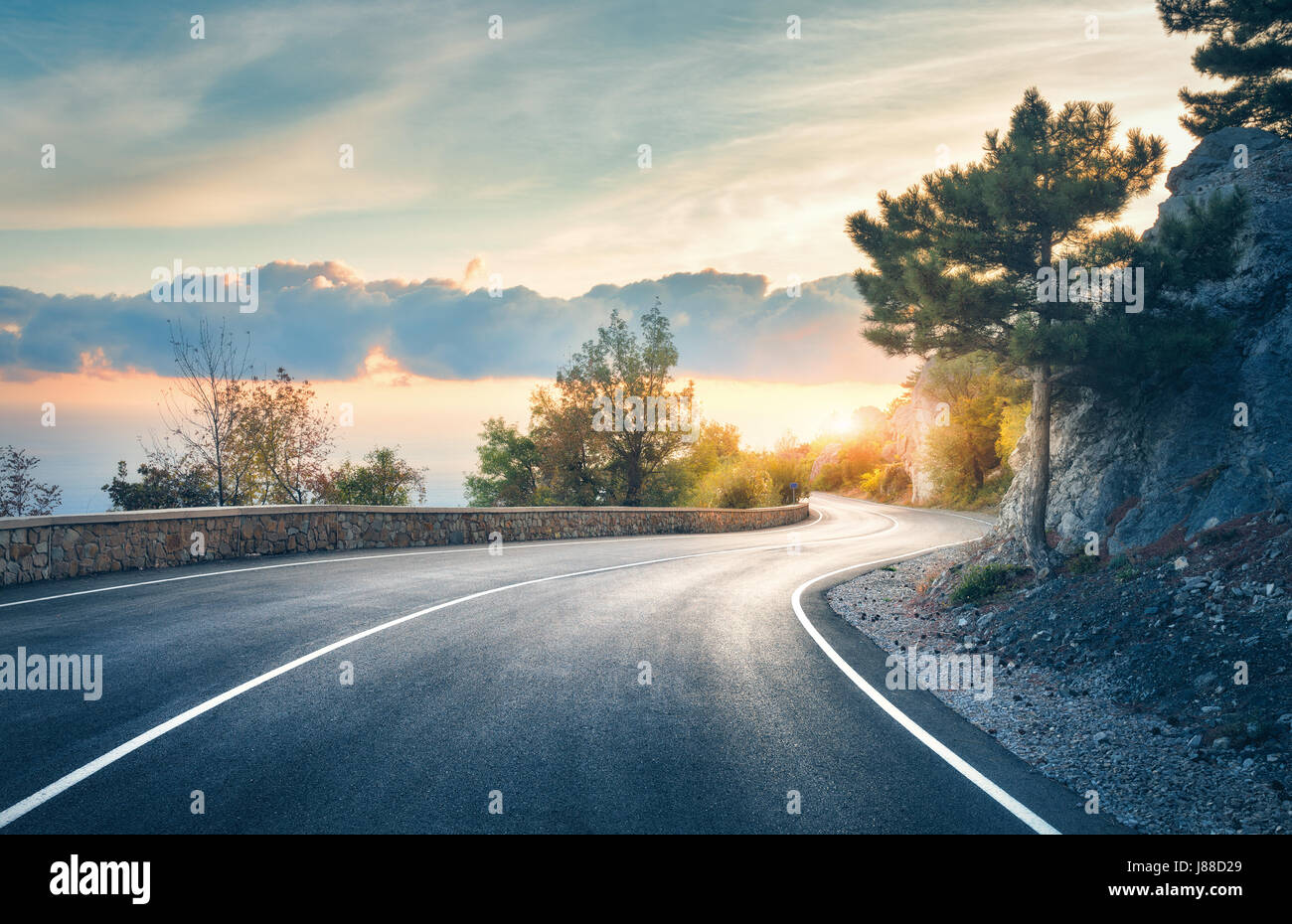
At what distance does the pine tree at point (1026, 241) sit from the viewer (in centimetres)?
1109

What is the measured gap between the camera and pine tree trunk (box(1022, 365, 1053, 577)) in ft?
39.9

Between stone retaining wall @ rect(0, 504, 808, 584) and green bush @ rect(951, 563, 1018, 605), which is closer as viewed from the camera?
green bush @ rect(951, 563, 1018, 605)

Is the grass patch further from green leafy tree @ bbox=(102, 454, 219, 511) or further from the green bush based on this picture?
green leafy tree @ bbox=(102, 454, 219, 511)

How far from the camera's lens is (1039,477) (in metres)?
12.4

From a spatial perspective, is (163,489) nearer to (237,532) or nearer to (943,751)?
(237,532)

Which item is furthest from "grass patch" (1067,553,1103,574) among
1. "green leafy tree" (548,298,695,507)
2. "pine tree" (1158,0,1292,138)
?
"green leafy tree" (548,298,695,507)

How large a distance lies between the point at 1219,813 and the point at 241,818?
5810mm

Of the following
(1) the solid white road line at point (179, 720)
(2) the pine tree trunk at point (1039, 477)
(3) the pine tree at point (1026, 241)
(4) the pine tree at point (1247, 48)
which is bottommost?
(1) the solid white road line at point (179, 720)

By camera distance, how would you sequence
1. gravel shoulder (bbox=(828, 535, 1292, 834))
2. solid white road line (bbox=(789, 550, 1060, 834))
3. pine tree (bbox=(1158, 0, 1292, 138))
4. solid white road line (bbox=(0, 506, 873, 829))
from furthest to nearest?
pine tree (bbox=(1158, 0, 1292, 138)) < gravel shoulder (bbox=(828, 535, 1292, 834)) < solid white road line (bbox=(789, 550, 1060, 834)) < solid white road line (bbox=(0, 506, 873, 829))

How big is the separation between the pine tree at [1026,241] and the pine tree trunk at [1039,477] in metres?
0.02

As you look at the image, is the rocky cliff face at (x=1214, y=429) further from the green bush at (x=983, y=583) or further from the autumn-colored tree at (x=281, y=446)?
the autumn-colored tree at (x=281, y=446)

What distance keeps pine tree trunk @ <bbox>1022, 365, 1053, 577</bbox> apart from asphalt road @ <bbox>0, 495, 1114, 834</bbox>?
3744 mm

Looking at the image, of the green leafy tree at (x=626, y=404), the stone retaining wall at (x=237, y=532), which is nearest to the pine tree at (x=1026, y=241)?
the stone retaining wall at (x=237, y=532)
